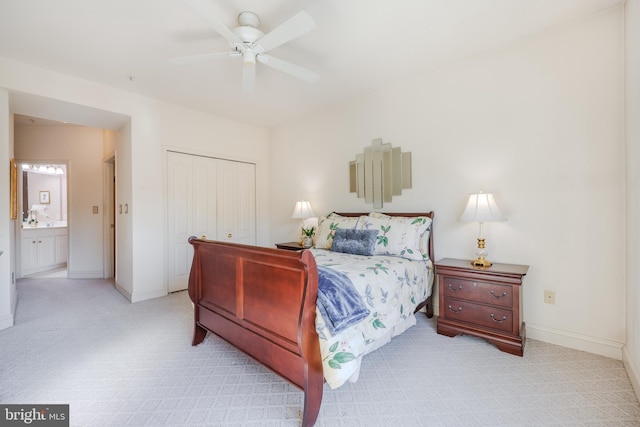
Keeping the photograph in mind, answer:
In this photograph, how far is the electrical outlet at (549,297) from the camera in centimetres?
244

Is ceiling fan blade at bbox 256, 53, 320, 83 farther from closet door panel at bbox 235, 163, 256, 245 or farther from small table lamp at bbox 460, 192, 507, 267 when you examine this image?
closet door panel at bbox 235, 163, 256, 245

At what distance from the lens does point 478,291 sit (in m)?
2.42

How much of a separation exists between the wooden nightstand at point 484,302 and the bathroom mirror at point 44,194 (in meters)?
7.88

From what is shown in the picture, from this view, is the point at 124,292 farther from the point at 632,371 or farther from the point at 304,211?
the point at 632,371

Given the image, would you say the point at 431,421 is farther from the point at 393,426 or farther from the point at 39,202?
the point at 39,202

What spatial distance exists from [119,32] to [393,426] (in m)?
3.60

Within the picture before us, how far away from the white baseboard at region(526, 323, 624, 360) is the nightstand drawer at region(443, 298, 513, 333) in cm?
49

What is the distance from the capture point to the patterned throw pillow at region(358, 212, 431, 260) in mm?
2877

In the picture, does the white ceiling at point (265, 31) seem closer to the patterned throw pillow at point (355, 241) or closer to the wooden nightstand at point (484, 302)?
the patterned throw pillow at point (355, 241)

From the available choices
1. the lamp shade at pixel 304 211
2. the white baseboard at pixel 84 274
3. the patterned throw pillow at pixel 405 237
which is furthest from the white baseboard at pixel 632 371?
the white baseboard at pixel 84 274

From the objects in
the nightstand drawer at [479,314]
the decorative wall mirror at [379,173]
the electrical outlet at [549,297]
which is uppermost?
the decorative wall mirror at [379,173]

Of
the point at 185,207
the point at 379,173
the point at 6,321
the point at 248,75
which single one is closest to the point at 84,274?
the point at 6,321

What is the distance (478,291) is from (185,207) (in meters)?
3.95

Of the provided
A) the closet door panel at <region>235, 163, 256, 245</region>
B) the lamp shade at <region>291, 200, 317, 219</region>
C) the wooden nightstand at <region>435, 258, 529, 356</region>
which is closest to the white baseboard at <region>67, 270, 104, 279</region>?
the closet door panel at <region>235, 163, 256, 245</region>
